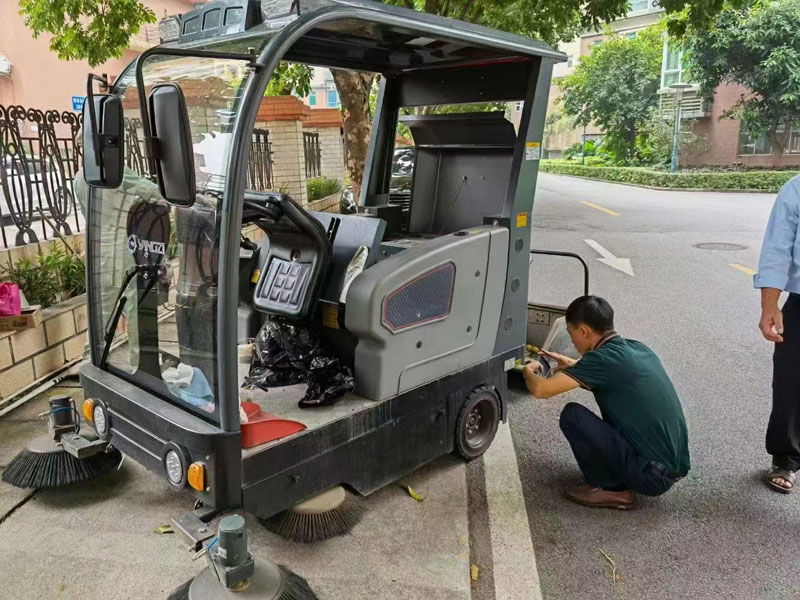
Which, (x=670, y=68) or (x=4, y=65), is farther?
(x=670, y=68)

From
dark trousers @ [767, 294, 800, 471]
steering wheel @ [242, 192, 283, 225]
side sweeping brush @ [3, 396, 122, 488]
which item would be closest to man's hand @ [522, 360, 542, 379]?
dark trousers @ [767, 294, 800, 471]

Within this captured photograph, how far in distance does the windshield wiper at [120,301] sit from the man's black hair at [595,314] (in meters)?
2.09

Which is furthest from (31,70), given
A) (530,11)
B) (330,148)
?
(530,11)

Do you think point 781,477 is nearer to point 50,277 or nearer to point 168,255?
point 168,255

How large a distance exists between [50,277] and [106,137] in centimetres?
304

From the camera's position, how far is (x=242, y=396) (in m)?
3.04

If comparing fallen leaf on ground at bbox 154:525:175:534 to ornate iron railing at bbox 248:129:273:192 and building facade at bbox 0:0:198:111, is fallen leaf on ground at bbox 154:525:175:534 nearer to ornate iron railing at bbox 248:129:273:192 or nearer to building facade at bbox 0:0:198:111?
ornate iron railing at bbox 248:129:273:192

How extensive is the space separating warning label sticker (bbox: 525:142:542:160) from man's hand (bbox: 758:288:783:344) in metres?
1.39

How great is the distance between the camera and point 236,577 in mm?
2305

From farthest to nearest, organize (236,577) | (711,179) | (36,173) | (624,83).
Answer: (624,83) → (711,179) → (36,173) → (236,577)

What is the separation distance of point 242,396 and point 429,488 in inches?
46.6

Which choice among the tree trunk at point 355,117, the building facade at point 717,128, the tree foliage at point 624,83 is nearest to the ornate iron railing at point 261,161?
the tree trunk at point 355,117

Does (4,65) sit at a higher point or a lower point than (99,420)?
higher

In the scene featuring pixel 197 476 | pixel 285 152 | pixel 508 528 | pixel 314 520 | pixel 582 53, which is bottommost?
pixel 508 528
